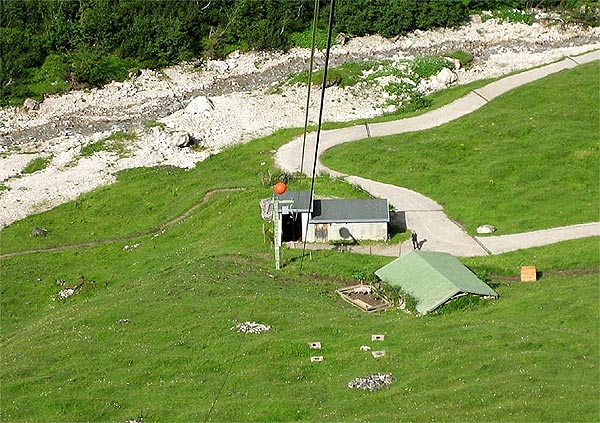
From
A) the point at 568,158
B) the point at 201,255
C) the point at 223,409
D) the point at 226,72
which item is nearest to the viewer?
the point at 223,409

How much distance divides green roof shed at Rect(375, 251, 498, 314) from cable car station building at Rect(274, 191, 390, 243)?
6.55 metres

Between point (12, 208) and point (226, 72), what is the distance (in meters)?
38.6

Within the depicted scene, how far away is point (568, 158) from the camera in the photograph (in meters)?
71.1

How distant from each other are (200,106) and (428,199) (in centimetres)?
3361

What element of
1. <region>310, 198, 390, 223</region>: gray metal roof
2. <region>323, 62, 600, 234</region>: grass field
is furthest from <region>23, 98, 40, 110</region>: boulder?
<region>310, 198, 390, 223</region>: gray metal roof

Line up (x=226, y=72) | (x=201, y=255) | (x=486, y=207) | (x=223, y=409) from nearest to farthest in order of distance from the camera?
(x=223, y=409)
(x=201, y=255)
(x=486, y=207)
(x=226, y=72)

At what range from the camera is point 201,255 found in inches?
2434

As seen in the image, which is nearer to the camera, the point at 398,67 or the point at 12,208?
the point at 12,208

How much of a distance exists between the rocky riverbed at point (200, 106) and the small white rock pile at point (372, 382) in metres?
44.2

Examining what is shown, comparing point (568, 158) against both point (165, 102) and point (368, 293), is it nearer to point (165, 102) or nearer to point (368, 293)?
point (368, 293)

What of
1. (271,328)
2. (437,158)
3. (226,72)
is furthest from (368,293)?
(226,72)

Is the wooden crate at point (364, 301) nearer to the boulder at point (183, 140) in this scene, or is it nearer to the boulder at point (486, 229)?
the boulder at point (486, 229)

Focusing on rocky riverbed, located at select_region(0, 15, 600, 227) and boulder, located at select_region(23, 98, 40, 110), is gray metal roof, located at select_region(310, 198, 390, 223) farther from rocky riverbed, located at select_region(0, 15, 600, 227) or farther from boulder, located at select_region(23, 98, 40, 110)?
boulder, located at select_region(23, 98, 40, 110)

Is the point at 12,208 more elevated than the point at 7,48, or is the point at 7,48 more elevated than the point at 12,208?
the point at 7,48
